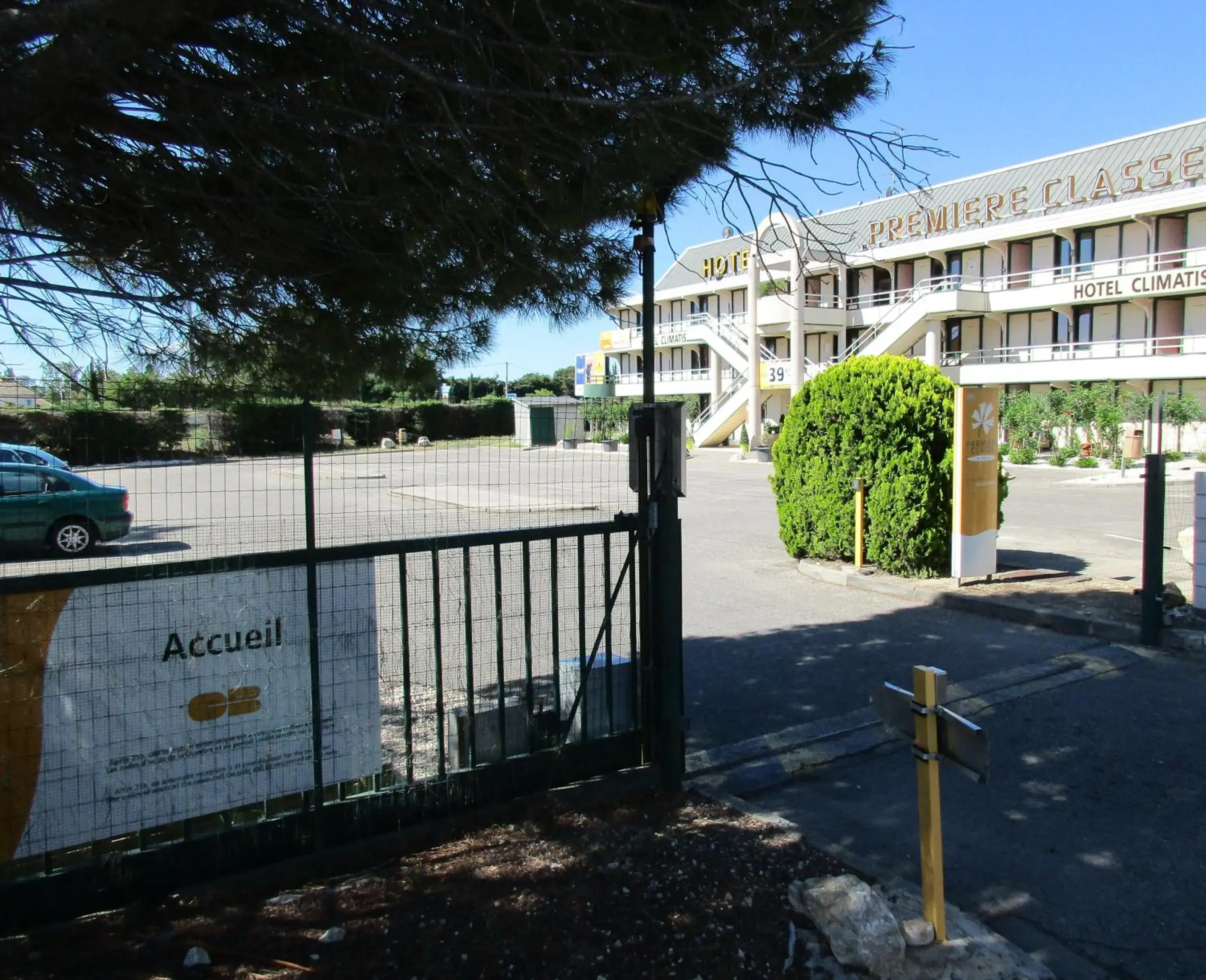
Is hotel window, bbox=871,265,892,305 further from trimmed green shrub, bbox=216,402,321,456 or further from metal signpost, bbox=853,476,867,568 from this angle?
trimmed green shrub, bbox=216,402,321,456

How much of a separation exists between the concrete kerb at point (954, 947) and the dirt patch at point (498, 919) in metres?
0.19

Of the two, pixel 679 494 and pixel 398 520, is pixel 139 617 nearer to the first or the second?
pixel 679 494

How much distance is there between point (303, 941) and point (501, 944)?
743 mm

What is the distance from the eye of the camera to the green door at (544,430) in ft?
23.3

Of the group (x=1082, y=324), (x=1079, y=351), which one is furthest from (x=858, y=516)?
(x=1082, y=324)

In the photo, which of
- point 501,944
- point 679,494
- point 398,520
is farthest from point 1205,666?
point 398,520

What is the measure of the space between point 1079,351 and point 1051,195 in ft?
22.4

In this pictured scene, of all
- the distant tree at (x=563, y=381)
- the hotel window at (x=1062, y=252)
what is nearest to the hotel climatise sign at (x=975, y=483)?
the hotel window at (x=1062, y=252)

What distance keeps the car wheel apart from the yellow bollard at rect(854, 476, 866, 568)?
7.68 m

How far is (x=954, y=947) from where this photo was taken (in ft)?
11.0

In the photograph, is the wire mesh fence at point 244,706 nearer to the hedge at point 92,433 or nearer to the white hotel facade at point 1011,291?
the hedge at point 92,433

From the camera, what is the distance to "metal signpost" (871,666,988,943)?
3371mm

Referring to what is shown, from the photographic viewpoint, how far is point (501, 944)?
3477 millimetres

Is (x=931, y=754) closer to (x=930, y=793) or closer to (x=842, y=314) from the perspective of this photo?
(x=930, y=793)
